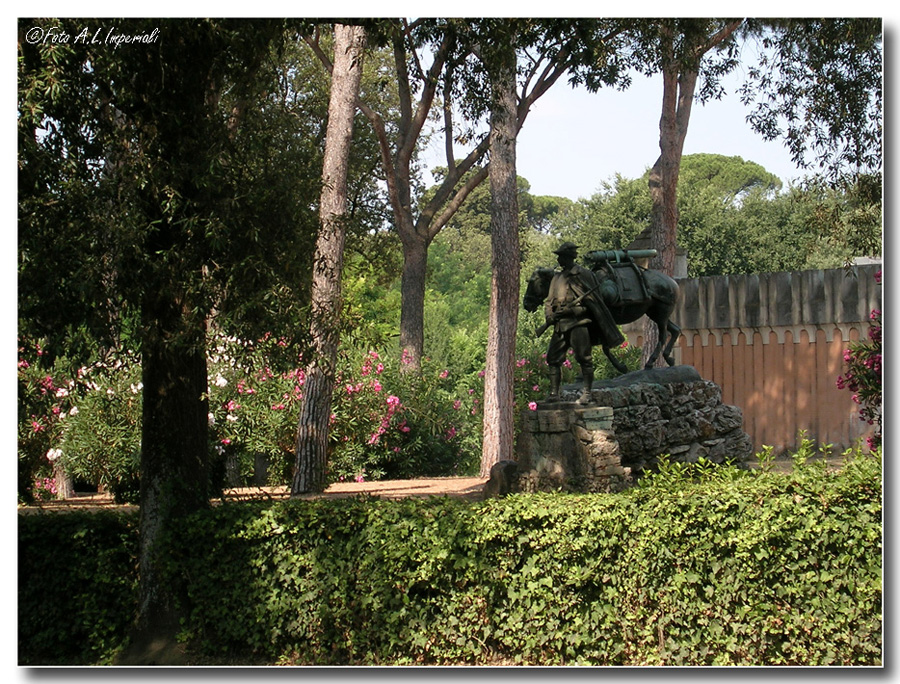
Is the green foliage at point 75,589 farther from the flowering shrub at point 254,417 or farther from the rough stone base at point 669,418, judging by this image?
the flowering shrub at point 254,417

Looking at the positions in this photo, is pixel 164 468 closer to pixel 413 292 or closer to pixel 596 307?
pixel 596 307

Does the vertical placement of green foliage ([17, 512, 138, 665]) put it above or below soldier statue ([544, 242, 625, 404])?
below

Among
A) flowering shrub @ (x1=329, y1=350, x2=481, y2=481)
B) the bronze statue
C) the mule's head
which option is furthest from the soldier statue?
flowering shrub @ (x1=329, y1=350, x2=481, y2=481)

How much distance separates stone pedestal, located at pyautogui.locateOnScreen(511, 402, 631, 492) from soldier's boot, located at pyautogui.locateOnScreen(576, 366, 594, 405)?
13cm

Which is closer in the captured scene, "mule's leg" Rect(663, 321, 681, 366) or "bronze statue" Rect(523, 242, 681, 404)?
"bronze statue" Rect(523, 242, 681, 404)

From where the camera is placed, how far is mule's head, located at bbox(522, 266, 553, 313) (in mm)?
9383

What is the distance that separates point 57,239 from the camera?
5.37 metres

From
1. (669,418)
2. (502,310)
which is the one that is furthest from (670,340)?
(502,310)

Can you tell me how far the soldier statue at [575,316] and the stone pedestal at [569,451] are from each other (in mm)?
295

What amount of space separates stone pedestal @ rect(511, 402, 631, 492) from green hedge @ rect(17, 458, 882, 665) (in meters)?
2.67

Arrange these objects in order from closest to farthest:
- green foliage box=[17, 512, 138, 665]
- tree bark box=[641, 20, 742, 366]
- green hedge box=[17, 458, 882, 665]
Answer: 1. green hedge box=[17, 458, 882, 665]
2. green foliage box=[17, 512, 138, 665]
3. tree bark box=[641, 20, 742, 366]

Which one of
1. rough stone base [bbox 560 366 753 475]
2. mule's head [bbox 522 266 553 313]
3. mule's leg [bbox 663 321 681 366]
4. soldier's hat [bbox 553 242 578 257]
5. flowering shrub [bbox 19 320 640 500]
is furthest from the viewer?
flowering shrub [bbox 19 320 640 500]

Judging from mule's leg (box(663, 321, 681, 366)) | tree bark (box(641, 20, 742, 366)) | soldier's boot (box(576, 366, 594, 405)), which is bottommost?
soldier's boot (box(576, 366, 594, 405))

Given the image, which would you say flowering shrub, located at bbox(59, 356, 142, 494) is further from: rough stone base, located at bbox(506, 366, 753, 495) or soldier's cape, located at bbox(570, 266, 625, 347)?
soldier's cape, located at bbox(570, 266, 625, 347)
